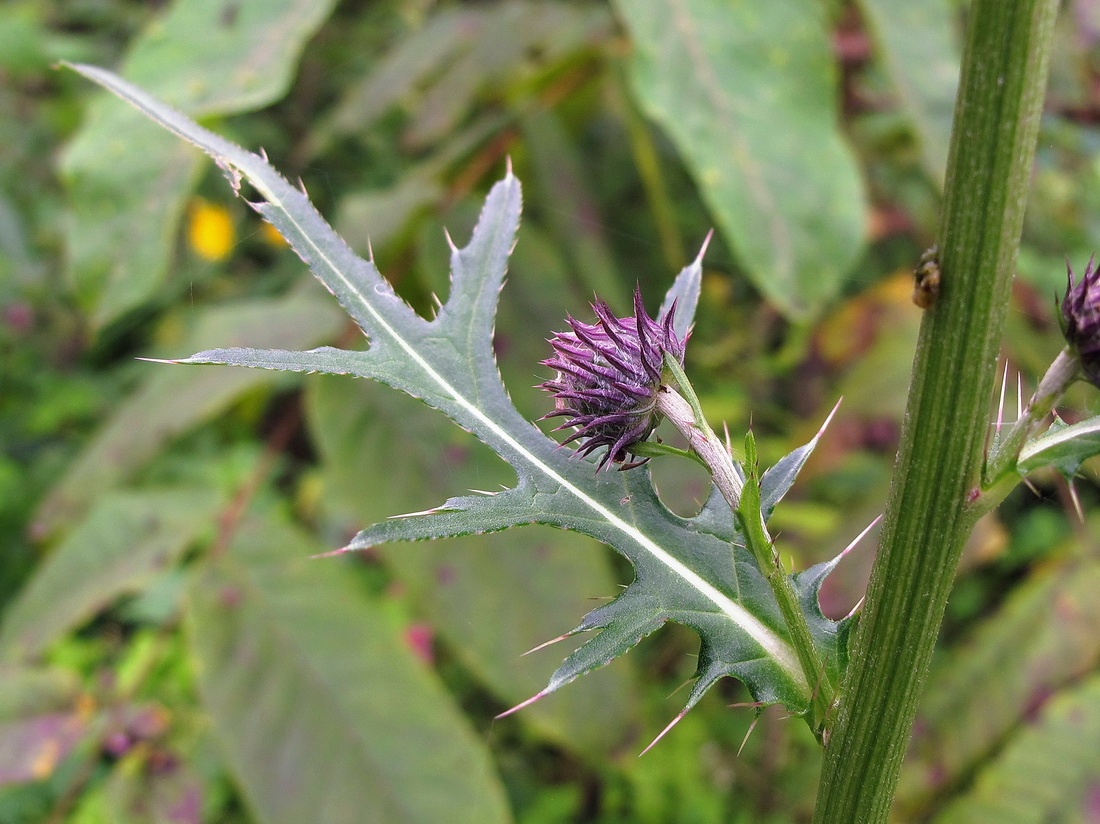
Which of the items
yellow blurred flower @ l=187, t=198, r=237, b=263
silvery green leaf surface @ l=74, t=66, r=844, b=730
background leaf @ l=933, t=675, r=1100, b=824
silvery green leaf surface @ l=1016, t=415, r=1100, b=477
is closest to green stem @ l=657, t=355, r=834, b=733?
silvery green leaf surface @ l=74, t=66, r=844, b=730

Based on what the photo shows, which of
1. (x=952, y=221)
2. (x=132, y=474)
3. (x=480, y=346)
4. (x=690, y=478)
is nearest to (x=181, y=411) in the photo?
(x=132, y=474)

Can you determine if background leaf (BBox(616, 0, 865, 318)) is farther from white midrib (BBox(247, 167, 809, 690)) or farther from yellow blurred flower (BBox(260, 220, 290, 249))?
yellow blurred flower (BBox(260, 220, 290, 249))

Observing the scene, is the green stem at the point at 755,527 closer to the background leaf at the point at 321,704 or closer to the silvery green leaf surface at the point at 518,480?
the silvery green leaf surface at the point at 518,480

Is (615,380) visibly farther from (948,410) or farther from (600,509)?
(948,410)

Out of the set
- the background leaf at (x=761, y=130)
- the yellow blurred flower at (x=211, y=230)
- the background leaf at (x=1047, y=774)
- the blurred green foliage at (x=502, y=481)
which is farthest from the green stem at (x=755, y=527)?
the yellow blurred flower at (x=211, y=230)

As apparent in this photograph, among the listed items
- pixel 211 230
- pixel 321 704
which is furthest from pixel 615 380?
pixel 211 230

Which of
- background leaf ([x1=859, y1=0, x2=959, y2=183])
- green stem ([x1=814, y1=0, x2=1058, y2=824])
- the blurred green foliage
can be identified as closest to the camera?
green stem ([x1=814, y1=0, x2=1058, y2=824])
